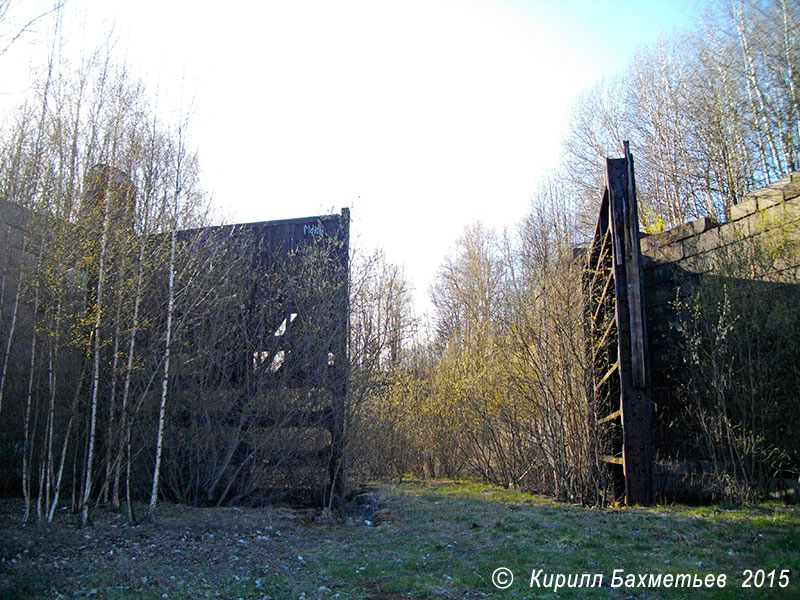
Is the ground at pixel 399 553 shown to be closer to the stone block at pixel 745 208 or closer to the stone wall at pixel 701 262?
the stone wall at pixel 701 262

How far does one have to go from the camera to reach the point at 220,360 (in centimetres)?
764

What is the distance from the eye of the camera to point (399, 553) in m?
5.11

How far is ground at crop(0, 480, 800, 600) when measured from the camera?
12.8 feet

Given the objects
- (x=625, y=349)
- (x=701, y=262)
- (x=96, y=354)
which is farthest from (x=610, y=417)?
(x=96, y=354)

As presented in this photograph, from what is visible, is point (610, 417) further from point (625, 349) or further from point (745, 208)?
point (745, 208)

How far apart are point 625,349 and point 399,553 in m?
3.95

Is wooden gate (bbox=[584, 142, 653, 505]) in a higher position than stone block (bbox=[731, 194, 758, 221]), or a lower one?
lower

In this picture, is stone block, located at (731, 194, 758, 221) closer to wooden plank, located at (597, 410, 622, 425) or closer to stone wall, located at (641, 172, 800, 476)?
stone wall, located at (641, 172, 800, 476)

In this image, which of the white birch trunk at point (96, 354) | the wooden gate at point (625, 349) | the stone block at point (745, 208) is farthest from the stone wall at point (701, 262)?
the white birch trunk at point (96, 354)

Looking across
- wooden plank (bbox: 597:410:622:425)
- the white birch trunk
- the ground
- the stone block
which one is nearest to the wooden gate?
wooden plank (bbox: 597:410:622:425)

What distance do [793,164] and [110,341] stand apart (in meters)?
13.3

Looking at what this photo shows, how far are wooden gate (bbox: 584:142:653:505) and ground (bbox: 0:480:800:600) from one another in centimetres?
61

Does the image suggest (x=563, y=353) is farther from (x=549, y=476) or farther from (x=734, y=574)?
(x=734, y=574)

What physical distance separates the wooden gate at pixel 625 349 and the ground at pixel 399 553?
23.9 inches
